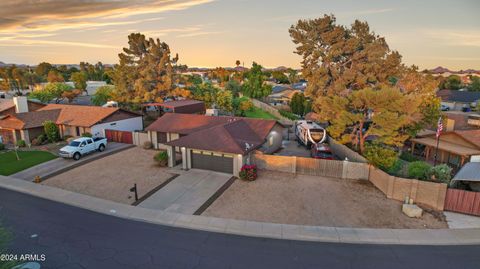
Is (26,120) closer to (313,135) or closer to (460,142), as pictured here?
(313,135)

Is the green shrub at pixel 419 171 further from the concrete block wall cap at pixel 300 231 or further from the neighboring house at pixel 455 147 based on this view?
the neighboring house at pixel 455 147

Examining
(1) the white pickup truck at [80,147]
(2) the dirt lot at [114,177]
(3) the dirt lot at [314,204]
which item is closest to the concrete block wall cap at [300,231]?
(3) the dirt lot at [314,204]

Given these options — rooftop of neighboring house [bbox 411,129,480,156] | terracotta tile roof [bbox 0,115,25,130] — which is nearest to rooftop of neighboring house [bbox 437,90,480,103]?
rooftop of neighboring house [bbox 411,129,480,156]

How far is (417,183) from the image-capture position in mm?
15820

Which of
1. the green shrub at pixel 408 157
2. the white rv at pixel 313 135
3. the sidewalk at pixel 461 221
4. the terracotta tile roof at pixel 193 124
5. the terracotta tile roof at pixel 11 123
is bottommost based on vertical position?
the green shrub at pixel 408 157

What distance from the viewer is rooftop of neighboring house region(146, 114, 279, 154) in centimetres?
2098

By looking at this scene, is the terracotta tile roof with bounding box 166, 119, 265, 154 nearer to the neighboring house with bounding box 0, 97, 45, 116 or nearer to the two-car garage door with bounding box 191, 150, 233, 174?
the two-car garage door with bounding box 191, 150, 233, 174

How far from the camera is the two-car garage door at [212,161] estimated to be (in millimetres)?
21047

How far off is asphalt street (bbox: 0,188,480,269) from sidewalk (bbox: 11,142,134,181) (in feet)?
26.3

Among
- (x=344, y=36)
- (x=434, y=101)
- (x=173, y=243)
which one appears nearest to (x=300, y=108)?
(x=344, y=36)

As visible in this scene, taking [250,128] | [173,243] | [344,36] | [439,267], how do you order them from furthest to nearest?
[344,36]
[250,128]
[173,243]
[439,267]

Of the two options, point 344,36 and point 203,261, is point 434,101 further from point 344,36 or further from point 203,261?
point 203,261

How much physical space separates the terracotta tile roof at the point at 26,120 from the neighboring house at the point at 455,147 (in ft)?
141

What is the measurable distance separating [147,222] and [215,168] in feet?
26.9
